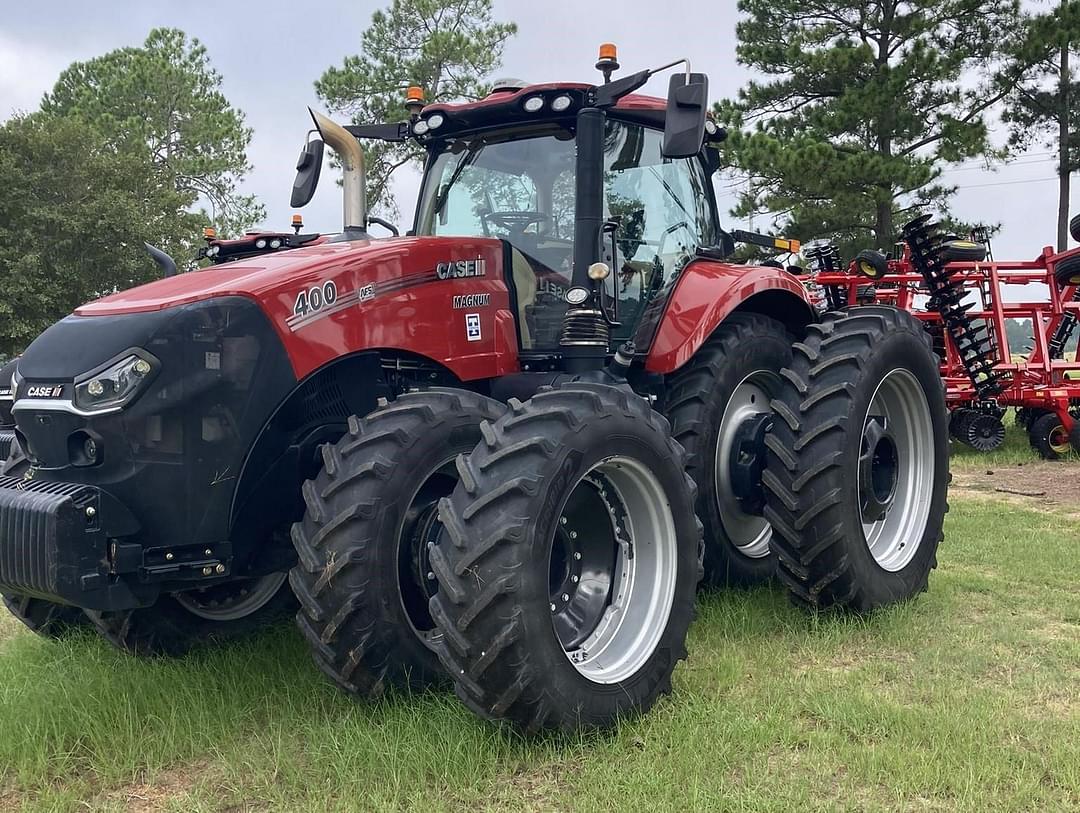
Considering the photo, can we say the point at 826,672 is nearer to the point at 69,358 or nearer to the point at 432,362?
the point at 432,362

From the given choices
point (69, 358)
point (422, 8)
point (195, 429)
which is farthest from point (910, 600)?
point (422, 8)

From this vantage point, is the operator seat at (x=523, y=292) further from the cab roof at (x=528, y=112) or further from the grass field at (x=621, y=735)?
the grass field at (x=621, y=735)

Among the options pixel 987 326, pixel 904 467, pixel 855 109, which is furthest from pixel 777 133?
pixel 904 467

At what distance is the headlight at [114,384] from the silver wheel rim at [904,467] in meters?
3.44

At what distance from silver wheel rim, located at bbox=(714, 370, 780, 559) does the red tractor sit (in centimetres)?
2

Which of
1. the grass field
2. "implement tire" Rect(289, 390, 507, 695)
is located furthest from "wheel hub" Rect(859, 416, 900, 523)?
"implement tire" Rect(289, 390, 507, 695)

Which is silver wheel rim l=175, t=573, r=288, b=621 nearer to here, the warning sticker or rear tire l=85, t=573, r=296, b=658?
rear tire l=85, t=573, r=296, b=658

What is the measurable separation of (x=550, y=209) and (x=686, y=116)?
1028mm

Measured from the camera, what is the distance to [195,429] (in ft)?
10.0

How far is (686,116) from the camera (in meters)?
3.45

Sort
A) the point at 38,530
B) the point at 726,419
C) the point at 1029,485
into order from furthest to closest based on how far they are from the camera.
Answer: the point at 1029,485 → the point at 726,419 → the point at 38,530

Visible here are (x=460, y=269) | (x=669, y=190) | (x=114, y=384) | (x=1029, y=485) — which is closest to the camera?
(x=114, y=384)

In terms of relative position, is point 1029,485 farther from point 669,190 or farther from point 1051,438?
point 669,190

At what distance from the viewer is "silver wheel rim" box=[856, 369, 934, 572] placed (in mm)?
4836
